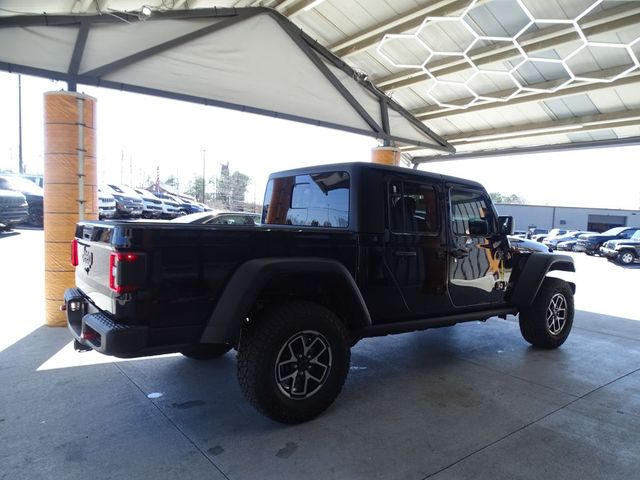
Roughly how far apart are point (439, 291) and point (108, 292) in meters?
2.78

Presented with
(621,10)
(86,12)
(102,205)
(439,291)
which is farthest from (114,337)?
(102,205)

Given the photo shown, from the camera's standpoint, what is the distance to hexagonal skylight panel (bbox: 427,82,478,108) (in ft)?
32.1

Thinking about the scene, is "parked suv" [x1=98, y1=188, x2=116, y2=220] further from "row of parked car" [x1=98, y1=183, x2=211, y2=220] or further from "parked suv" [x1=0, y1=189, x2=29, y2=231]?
"parked suv" [x1=0, y1=189, x2=29, y2=231]

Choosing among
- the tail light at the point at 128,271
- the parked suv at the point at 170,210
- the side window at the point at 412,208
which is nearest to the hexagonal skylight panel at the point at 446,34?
the side window at the point at 412,208

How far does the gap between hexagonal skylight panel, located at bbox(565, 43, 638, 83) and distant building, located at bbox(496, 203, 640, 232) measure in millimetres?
42058

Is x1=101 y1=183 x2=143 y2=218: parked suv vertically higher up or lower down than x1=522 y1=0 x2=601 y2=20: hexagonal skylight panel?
lower down

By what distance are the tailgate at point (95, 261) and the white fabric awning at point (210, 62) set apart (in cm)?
312

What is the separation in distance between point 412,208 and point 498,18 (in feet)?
17.6

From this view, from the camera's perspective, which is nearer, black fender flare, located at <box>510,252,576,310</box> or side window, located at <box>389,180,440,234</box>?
side window, located at <box>389,180,440,234</box>

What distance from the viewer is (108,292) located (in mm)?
2734

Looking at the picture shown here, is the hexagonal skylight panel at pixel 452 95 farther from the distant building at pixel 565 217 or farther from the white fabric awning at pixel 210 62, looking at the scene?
the distant building at pixel 565 217

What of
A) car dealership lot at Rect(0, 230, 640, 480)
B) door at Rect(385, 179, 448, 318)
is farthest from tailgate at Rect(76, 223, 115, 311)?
door at Rect(385, 179, 448, 318)

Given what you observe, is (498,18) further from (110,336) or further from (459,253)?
(110,336)

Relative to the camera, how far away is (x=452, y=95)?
10195 mm
